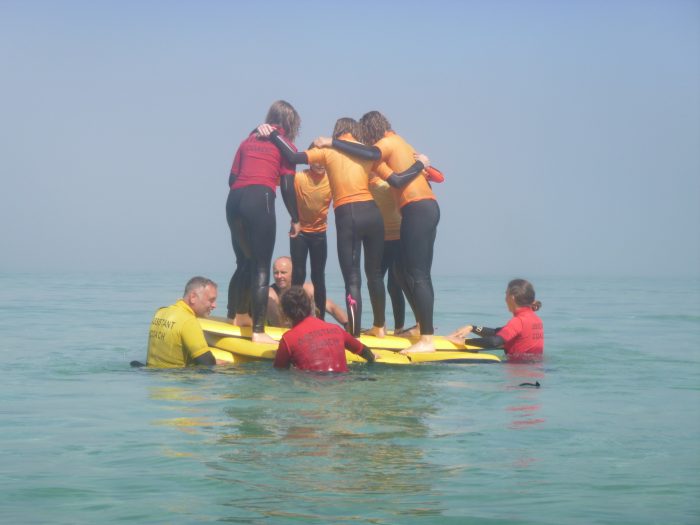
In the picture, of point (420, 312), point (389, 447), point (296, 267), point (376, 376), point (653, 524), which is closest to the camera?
point (653, 524)

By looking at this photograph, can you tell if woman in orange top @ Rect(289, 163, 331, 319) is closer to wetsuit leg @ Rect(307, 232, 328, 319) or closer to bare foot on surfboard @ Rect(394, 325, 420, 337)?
wetsuit leg @ Rect(307, 232, 328, 319)

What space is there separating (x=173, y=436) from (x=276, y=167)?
14.6 feet

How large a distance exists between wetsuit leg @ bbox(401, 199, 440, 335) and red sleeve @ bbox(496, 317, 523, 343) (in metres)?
1.12

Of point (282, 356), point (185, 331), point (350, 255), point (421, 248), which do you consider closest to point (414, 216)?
point (421, 248)

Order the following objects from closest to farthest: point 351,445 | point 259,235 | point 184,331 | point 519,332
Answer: point 351,445 → point 184,331 → point 259,235 → point 519,332

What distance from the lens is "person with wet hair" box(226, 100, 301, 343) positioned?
10.6 m

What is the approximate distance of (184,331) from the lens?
9.76m

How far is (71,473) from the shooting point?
6.07 metres

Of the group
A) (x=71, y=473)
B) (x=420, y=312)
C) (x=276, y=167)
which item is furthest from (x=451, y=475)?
(x=276, y=167)

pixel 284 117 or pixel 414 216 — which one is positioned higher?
pixel 284 117

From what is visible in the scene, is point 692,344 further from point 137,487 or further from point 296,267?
point 137,487

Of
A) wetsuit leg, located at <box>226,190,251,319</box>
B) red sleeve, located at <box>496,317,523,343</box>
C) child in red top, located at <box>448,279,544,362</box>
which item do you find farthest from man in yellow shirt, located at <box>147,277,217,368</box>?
red sleeve, located at <box>496,317,523,343</box>

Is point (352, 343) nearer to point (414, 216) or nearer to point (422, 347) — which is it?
point (422, 347)

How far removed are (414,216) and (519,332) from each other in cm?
208
